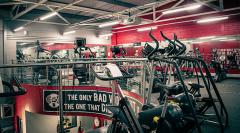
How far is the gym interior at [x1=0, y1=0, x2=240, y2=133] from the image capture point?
404cm

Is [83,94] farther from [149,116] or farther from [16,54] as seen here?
[16,54]

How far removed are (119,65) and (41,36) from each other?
11.2m

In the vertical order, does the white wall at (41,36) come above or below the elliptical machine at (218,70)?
above

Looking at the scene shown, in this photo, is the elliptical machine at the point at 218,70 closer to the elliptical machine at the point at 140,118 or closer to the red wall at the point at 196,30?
the red wall at the point at 196,30

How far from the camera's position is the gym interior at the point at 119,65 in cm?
404

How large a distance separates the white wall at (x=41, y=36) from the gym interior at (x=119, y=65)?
56 millimetres

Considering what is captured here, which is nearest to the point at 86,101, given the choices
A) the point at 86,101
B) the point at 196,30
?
the point at 86,101

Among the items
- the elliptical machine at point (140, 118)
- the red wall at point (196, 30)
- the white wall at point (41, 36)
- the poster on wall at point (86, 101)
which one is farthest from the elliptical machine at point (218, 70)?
the white wall at point (41, 36)

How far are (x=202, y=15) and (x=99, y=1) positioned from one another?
6290 mm

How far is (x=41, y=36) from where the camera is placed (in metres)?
13.8

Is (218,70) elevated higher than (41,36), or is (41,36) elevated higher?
(41,36)

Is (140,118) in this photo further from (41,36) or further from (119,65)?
(41,36)

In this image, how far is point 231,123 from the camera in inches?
143

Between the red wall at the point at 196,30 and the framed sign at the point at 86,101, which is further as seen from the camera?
the red wall at the point at 196,30
